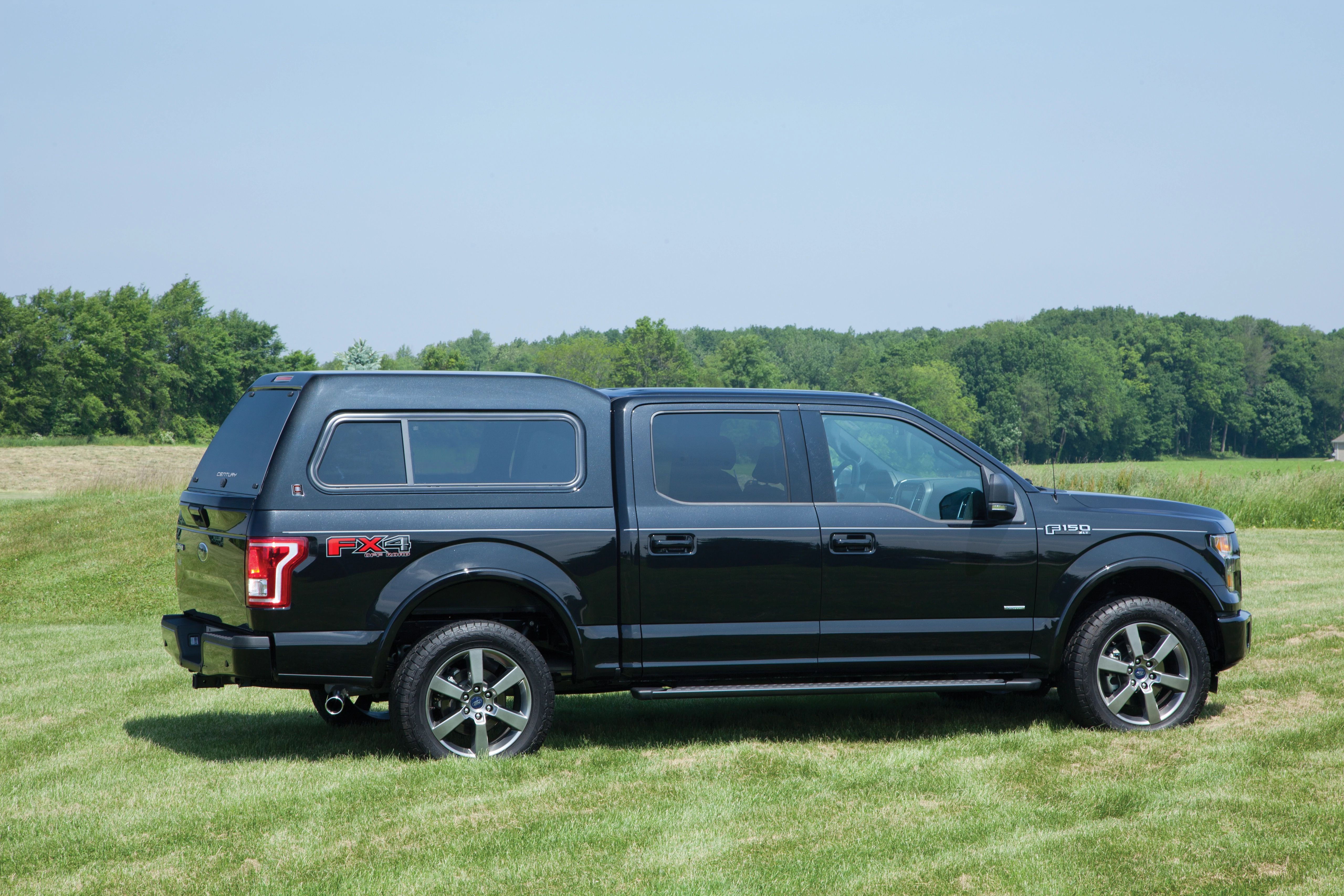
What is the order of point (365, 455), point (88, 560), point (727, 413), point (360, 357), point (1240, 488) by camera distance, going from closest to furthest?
point (365, 455)
point (727, 413)
point (88, 560)
point (1240, 488)
point (360, 357)

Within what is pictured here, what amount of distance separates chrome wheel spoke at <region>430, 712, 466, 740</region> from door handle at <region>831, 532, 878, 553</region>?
2.16 meters

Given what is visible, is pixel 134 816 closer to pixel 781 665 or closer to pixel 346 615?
pixel 346 615

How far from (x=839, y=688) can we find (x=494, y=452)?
226 centimetres

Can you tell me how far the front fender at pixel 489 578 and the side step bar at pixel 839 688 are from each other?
1.19ft

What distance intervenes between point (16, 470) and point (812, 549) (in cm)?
4886

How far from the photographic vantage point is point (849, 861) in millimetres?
4699

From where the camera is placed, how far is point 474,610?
645 cm

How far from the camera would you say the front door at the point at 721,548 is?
21.0ft

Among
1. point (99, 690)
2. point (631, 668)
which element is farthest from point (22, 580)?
point (631, 668)

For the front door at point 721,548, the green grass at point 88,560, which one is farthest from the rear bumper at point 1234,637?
the green grass at point 88,560

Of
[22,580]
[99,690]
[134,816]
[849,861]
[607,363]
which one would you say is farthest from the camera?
[607,363]

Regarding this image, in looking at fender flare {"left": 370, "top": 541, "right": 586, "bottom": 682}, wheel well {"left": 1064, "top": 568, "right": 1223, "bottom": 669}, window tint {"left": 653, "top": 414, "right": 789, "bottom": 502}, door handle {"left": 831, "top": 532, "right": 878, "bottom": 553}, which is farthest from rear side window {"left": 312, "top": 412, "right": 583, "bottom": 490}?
wheel well {"left": 1064, "top": 568, "right": 1223, "bottom": 669}

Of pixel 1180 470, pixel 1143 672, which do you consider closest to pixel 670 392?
pixel 1143 672

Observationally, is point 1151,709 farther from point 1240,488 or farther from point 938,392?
point 938,392
